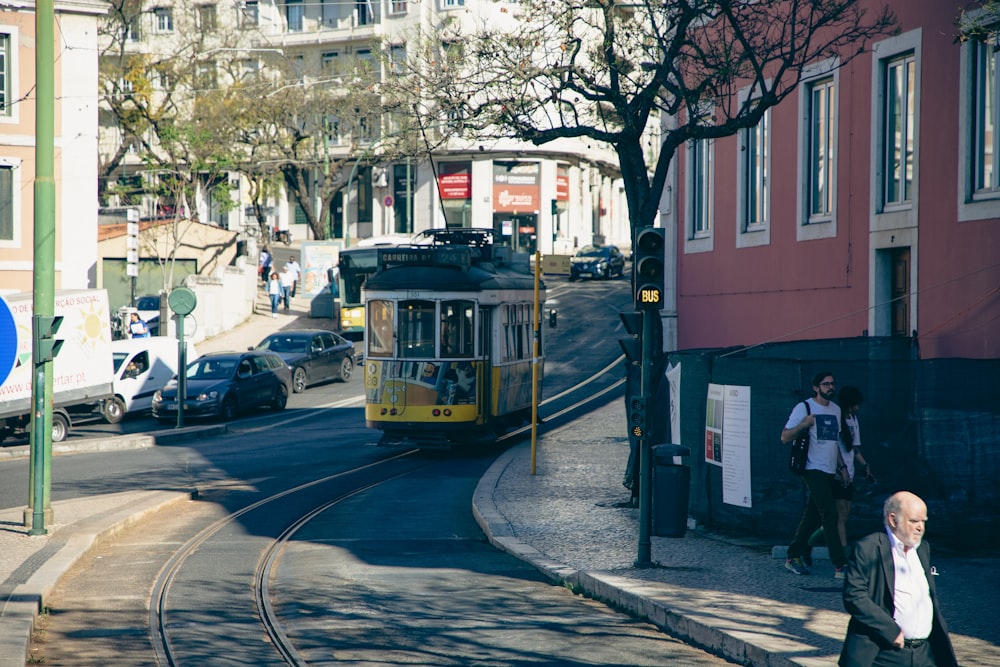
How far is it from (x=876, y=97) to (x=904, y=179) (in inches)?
49.7

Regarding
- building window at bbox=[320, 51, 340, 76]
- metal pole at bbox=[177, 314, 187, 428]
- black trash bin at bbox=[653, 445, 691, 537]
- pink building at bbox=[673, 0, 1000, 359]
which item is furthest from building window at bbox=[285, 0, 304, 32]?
black trash bin at bbox=[653, 445, 691, 537]

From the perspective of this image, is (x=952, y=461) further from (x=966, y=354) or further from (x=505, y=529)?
(x=505, y=529)

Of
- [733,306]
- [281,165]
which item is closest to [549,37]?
[733,306]

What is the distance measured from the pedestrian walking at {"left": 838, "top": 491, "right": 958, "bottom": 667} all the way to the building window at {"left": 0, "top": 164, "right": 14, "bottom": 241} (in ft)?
107

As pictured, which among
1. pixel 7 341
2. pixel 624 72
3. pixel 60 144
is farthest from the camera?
pixel 60 144

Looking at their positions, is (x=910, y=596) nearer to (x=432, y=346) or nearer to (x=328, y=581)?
(x=328, y=581)

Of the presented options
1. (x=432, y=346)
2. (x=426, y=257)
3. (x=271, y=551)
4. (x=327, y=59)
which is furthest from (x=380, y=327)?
(x=327, y=59)

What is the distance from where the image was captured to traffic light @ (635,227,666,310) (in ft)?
37.0

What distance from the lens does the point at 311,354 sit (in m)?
33.2

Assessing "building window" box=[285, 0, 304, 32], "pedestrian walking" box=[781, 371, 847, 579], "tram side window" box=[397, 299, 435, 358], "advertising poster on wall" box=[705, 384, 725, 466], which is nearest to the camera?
"pedestrian walking" box=[781, 371, 847, 579]

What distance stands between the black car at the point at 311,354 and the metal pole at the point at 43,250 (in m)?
18.5

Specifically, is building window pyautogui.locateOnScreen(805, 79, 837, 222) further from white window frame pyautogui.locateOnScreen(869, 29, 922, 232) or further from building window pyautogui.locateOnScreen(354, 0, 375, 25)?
building window pyautogui.locateOnScreen(354, 0, 375, 25)

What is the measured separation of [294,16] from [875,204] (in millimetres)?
59363

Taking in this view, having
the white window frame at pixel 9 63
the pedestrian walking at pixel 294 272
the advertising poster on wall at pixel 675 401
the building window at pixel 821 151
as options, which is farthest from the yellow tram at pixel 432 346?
the pedestrian walking at pixel 294 272
